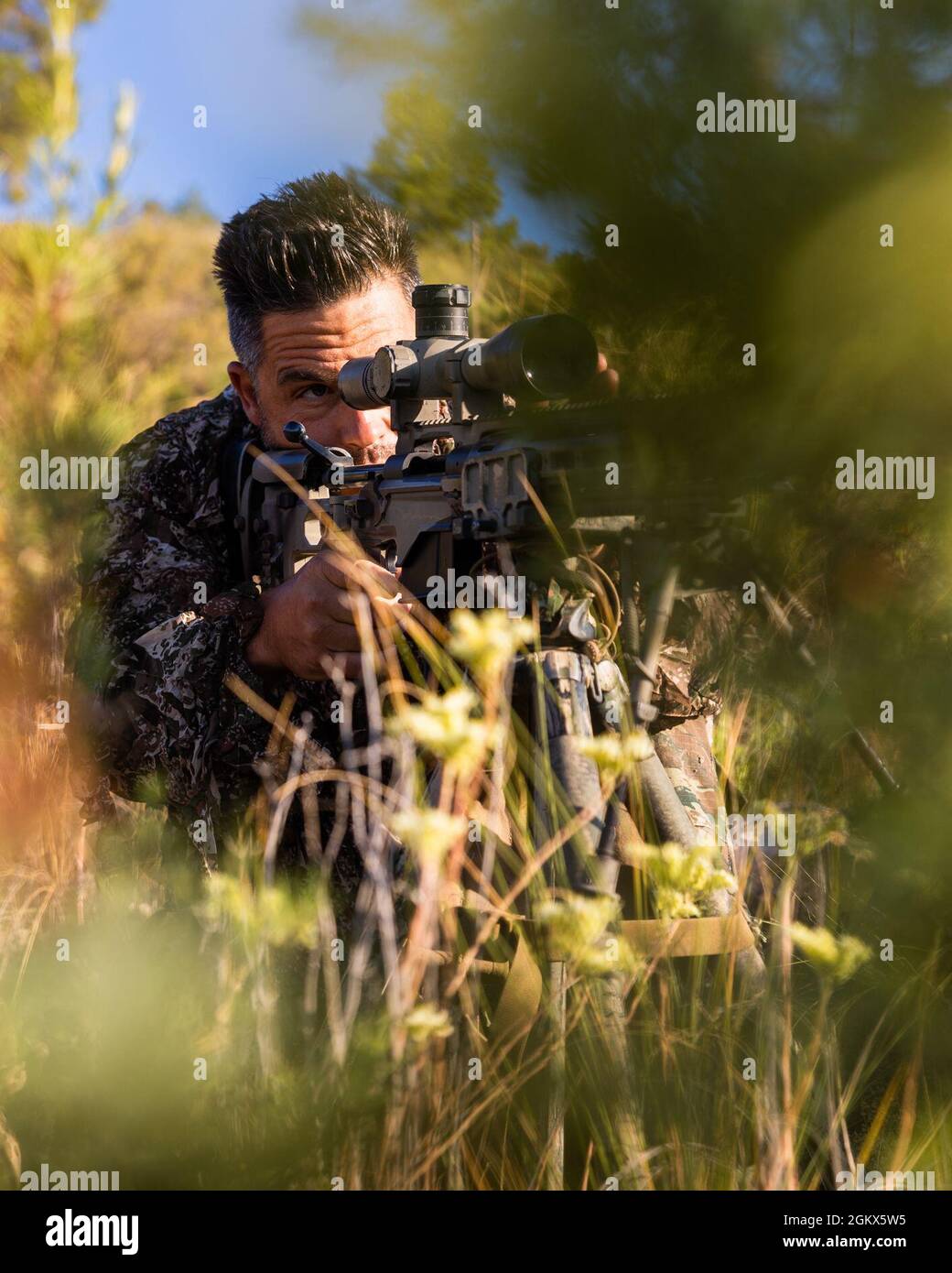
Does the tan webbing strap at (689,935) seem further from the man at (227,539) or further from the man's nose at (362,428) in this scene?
the man's nose at (362,428)

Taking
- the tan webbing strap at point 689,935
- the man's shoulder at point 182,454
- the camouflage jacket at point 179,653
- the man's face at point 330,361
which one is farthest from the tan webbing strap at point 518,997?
the man's shoulder at point 182,454

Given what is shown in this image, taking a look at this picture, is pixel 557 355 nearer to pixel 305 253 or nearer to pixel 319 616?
pixel 319 616

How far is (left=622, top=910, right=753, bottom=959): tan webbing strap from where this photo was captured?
6.12 ft

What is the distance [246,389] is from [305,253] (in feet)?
1.33

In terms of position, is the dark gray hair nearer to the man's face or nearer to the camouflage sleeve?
the man's face

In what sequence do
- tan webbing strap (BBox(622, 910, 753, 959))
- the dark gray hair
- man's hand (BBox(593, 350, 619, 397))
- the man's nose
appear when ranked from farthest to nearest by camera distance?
the dark gray hair, the man's nose, tan webbing strap (BBox(622, 910, 753, 959)), man's hand (BBox(593, 350, 619, 397))

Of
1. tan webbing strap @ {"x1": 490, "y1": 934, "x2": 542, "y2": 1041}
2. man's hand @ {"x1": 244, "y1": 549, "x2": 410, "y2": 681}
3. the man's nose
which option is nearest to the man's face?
the man's nose

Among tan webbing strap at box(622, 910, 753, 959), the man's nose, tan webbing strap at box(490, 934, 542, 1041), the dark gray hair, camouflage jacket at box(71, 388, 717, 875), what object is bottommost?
tan webbing strap at box(490, 934, 542, 1041)

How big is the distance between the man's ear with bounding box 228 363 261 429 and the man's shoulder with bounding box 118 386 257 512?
0.21 feet

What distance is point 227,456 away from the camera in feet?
10.9

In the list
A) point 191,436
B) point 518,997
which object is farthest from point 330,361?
point 518,997

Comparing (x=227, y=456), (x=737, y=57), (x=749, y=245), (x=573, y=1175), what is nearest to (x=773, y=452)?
(x=749, y=245)

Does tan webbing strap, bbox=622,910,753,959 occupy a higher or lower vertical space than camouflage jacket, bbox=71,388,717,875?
lower

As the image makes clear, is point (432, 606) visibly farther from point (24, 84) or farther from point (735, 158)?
point (24, 84)
